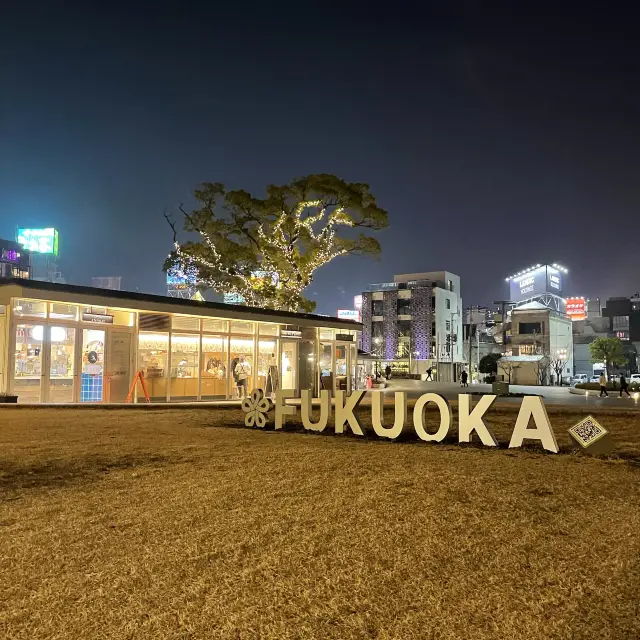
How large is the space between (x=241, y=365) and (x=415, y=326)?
62.3 metres

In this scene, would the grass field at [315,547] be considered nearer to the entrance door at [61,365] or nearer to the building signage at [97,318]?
the entrance door at [61,365]

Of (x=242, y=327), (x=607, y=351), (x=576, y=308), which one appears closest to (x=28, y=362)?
(x=242, y=327)

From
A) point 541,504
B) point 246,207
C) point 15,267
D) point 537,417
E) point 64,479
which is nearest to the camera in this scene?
point 541,504

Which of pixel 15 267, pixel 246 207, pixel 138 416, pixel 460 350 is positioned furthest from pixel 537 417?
pixel 15 267

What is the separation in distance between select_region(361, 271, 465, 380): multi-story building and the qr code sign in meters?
68.5

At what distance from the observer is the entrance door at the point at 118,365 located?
18109 mm

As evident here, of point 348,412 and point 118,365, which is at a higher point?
point 118,365

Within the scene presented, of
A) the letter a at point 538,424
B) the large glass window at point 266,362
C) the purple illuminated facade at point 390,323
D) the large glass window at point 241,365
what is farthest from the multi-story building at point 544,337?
the letter a at point 538,424

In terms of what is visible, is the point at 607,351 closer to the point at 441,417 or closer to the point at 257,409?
the point at 257,409

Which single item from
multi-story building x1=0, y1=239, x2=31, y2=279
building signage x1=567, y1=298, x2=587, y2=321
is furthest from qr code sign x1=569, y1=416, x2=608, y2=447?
multi-story building x1=0, y1=239, x2=31, y2=279

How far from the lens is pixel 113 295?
1789 cm

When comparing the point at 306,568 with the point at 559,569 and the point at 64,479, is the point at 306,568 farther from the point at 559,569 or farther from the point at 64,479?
the point at 64,479

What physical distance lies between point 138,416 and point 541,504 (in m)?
10.4

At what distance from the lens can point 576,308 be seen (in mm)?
107750
